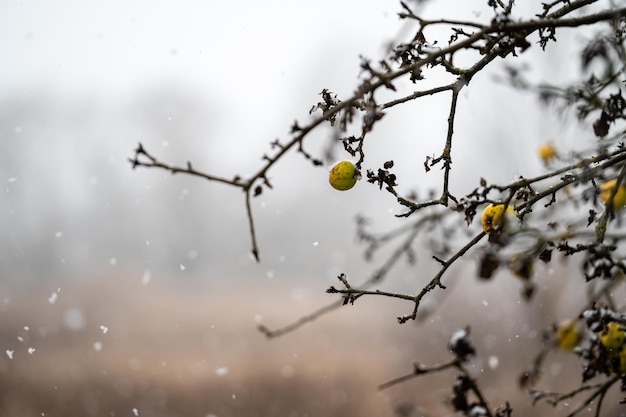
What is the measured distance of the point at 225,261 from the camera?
9266 millimetres

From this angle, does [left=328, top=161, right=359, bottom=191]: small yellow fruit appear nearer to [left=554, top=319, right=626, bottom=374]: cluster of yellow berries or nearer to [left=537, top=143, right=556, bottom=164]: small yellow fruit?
[left=554, top=319, right=626, bottom=374]: cluster of yellow berries

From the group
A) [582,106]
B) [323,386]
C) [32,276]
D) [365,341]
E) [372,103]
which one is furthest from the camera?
[32,276]

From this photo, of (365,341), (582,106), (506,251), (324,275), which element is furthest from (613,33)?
(324,275)

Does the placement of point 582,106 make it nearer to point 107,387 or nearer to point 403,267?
point 107,387

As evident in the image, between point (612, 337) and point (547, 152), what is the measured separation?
804 millimetres

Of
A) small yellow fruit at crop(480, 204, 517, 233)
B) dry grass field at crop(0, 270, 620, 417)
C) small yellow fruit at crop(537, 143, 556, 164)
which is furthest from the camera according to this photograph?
dry grass field at crop(0, 270, 620, 417)

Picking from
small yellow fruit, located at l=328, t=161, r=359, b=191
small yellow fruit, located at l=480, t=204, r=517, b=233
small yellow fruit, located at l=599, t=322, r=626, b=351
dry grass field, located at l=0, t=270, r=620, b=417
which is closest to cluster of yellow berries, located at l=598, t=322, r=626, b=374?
small yellow fruit, located at l=599, t=322, r=626, b=351

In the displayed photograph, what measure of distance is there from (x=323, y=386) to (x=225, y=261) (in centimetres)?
410

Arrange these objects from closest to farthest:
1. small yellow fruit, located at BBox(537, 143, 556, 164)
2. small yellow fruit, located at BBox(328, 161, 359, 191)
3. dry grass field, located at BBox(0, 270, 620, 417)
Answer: small yellow fruit, located at BBox(328, 161, 359, 191)
small yellow fruit, located at BBox(537, 143, 556, 164)
dry grass field, located at BBox(0, 270, 620, 417)

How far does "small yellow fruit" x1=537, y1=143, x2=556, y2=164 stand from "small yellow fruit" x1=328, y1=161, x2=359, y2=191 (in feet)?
2.47

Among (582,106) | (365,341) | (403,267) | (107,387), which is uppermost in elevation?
(403,267)

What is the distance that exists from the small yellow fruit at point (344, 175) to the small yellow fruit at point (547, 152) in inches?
29.7

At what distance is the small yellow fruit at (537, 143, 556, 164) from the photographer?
166 cm

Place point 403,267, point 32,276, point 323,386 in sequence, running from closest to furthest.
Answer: point 323,386 → point 403,267 → point 32,276
